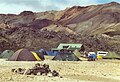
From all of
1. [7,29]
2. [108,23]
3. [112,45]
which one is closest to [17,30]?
[7,29]

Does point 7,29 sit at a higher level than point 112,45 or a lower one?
higher

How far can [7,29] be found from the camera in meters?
132

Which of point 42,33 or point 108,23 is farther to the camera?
point 108,23

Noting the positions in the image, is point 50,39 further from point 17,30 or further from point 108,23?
point 108,23

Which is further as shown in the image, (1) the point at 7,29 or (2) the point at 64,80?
(1) the point at 7,29

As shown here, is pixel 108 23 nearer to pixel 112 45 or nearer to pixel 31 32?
pixel 112 45

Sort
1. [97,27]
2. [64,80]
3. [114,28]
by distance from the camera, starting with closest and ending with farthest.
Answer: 1. [64,80]
2. [114,28]
3. [97,27]

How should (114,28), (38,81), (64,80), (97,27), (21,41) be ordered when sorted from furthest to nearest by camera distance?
(97,27), (114,28), (21,41), (64,80), (38,81)

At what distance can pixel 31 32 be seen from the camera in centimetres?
12812

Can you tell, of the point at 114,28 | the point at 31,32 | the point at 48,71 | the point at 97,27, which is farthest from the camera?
the point at 97,27

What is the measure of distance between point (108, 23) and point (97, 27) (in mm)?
8581

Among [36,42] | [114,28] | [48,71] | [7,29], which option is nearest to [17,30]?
[7,29]

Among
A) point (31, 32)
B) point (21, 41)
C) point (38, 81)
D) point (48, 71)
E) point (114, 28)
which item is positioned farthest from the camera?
point (114, 28)

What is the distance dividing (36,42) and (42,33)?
11453 mm
